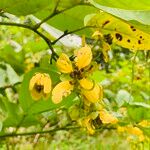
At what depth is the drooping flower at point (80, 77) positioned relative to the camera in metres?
0.63

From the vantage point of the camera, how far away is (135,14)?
0.58m

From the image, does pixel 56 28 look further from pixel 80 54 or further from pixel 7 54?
pixel 7 54

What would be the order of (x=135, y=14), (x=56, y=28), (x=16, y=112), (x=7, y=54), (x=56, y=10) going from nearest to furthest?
(x=135, y=14) → (x=56, y=10) → (x=56, y=28) → (x=16, y=112) → (x=7, y=54)

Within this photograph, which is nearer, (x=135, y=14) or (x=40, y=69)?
(x=135, y=14)

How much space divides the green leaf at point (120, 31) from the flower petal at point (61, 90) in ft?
0.31

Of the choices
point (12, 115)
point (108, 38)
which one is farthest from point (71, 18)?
point (12, 115)

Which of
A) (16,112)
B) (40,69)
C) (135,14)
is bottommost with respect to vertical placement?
(16,112)

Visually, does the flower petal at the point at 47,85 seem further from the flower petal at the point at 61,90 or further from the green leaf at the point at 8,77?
the green leaf at the point at 8,77

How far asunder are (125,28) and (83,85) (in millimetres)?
101

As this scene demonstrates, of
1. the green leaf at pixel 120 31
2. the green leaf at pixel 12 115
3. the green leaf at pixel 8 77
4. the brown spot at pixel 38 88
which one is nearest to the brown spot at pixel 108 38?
the green leaf at pixel 120 31

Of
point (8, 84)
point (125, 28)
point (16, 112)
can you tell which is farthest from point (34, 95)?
point (8, 84)

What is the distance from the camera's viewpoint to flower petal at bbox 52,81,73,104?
61 cm

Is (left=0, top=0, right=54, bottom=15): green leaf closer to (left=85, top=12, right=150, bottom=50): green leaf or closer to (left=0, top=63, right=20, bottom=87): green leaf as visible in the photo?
(left=85, top=12, right=150, bottom=50): green leaf

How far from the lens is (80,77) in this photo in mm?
647
